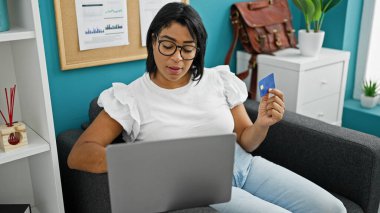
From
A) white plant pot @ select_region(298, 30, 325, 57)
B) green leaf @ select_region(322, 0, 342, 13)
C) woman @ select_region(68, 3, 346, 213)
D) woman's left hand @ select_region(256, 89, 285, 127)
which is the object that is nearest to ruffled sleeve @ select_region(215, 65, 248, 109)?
woman @ select_region(68, 3, 346, 213)

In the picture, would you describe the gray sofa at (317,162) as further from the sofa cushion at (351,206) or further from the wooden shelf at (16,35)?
the wooden shelf at (16,35)

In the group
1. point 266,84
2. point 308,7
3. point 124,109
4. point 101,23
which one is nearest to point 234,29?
point 308,7

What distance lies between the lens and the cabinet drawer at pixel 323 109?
2112mm

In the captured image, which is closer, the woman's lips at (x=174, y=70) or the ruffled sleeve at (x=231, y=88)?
the woman's lips at (x=174, y=70)

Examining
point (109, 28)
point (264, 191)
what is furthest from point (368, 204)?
point (109, 28)

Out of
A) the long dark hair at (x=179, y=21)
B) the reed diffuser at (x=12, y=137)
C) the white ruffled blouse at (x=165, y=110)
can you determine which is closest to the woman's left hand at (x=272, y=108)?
the white ruffled blouse at (x=165, y=110)

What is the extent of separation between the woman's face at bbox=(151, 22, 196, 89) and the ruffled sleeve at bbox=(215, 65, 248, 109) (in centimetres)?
25

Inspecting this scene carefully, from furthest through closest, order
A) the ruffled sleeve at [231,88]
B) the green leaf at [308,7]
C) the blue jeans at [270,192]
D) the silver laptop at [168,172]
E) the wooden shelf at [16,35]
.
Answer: the green leaf at [308,7] → the ruffled sleeve at [231,88] → the blue jeans at [270,192] → the wooden shelf at [16,35] → the silver laptop at [168,172]

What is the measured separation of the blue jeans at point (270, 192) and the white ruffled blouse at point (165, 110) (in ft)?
0.57

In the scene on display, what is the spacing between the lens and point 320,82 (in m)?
2.10

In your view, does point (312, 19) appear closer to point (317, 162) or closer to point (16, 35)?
point (317, 162)

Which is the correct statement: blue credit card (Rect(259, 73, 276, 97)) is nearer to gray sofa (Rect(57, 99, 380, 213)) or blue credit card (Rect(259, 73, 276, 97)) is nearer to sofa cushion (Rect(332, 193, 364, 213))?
gray sofa (Rect(57, 99, 380, 213))

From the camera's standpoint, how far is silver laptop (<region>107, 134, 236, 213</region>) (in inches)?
37.5

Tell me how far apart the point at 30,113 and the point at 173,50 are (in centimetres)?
56
